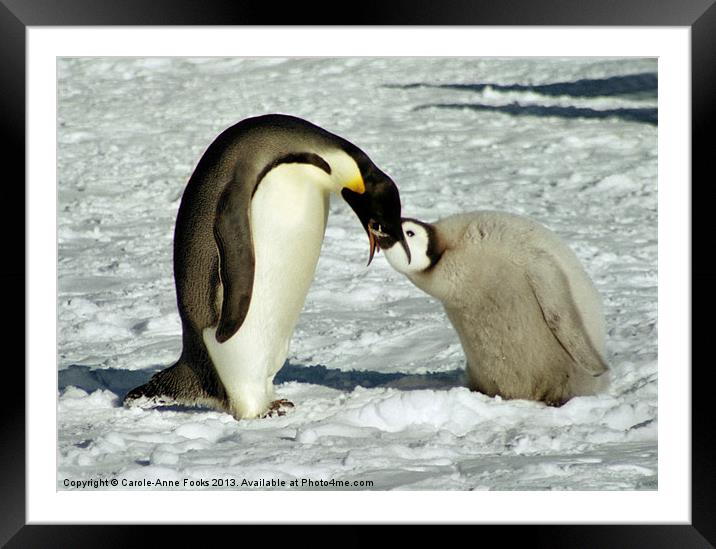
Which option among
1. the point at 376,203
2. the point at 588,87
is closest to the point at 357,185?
the point at 376,203

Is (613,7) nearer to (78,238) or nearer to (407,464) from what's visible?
(407,464)

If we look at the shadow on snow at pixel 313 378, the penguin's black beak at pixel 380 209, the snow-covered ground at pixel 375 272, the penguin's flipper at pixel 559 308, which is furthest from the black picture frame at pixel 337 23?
the shadow on snow at pixel 313 378

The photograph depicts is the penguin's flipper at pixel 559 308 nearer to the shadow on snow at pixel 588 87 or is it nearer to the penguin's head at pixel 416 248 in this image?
the penguin's head at pixel 416 248

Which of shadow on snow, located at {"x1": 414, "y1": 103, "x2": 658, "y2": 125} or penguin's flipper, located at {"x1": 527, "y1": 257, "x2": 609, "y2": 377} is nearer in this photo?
penguin's flipper, located at {"x1": 527, "y1": 257, "x2": 609, "y2": 377}

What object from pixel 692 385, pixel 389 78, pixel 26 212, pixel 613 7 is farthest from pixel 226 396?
pixel 389 78

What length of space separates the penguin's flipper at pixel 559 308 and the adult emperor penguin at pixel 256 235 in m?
0.36

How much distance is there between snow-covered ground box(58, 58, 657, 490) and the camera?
9.63 ft

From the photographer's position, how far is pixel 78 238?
5.39 meters

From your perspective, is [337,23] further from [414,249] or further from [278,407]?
[278,407]

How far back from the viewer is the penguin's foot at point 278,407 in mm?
3164

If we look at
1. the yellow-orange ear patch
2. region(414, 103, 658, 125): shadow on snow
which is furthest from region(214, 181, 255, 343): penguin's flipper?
region(414, 103, 658, 125): shadow on snow

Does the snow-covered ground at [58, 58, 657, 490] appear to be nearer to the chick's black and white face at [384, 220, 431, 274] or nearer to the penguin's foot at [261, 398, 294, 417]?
the penguin's foot at [261, 398, 294, 417]

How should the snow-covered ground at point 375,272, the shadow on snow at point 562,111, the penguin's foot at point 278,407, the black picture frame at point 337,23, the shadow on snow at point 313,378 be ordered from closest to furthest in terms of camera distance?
the black picture frame at point 337,23 → the snow-covered ground at point 375,272 → the penguin's foot at point 278,407 → the shadow on snow at point 313,378 → the shadow on snow at point 562,111

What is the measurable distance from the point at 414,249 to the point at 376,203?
0.59 ft
